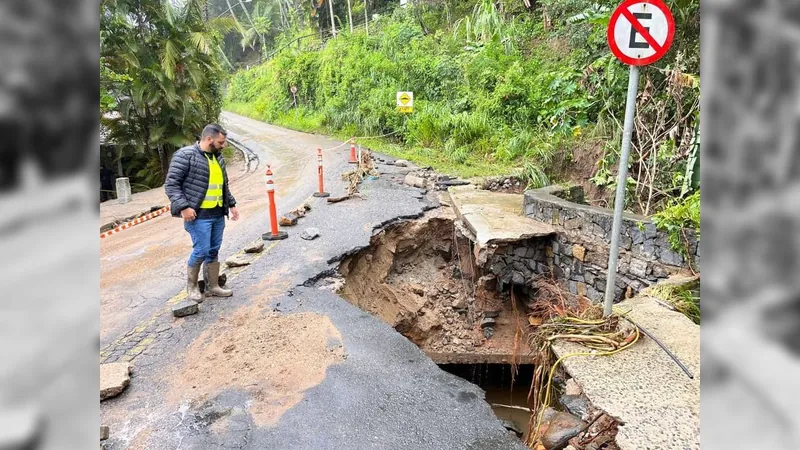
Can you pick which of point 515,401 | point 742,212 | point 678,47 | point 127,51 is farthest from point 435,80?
point 742,212

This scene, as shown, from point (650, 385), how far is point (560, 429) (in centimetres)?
68

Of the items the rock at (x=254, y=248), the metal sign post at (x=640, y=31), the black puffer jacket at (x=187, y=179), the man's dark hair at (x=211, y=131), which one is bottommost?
the rock at (x=254, y=248)

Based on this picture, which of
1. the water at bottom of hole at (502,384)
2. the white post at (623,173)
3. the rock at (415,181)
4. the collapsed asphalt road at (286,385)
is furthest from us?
the rock at (415,181)

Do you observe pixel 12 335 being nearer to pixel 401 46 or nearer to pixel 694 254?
pixel 694 254

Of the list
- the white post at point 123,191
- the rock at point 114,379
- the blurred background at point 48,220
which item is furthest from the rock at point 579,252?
the white post at point 123,191

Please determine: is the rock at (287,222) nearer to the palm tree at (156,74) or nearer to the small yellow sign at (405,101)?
the small yellow sign at (405,101)

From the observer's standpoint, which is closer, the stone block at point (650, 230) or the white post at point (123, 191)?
the stone block at point (650, 230)

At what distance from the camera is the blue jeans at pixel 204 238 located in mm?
4551

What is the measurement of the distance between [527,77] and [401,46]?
7127 mm

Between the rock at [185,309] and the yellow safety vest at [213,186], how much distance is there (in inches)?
35.4

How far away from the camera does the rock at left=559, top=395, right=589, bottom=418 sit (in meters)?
3.21

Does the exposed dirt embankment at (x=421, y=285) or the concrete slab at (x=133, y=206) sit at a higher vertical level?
the concrete slab at (x=133, y=206)

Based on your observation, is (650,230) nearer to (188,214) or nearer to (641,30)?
(641,30)

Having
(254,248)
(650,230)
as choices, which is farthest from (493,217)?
(254,248)
